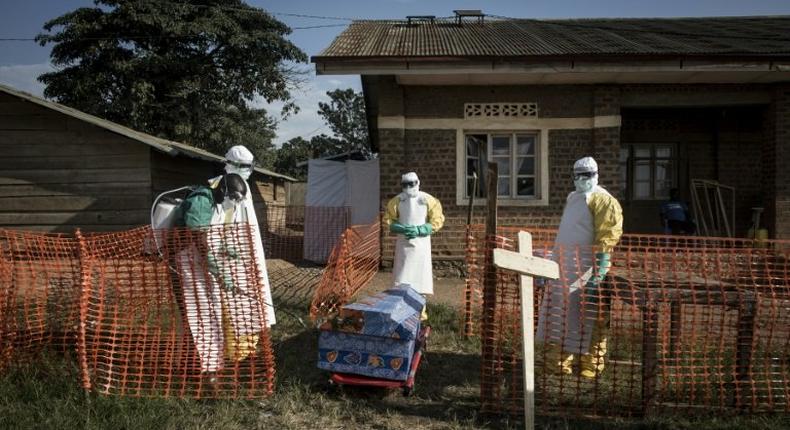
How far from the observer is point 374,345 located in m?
3.71

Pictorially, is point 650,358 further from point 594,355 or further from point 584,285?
point 584,285

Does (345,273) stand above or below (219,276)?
below

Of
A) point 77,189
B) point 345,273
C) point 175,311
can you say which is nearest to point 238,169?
point 175,311

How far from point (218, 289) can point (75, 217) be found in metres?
8.11

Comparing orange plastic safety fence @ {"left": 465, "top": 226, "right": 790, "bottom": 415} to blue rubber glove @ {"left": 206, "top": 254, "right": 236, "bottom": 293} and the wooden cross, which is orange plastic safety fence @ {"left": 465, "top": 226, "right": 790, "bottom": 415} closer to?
the wooden cross

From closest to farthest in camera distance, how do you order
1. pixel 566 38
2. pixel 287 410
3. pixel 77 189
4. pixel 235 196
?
1. pixel 287 410
2. pixel 235 196
3. pixel 566 38
4. pixel 77 189

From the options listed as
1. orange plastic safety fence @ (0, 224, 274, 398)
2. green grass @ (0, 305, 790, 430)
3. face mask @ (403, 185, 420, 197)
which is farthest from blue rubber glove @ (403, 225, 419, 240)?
orange plastic safety fence @ (0, 224, 274, 398)

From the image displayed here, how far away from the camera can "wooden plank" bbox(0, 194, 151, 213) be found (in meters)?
10.2

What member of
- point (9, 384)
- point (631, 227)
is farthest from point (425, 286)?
point (631, 227)

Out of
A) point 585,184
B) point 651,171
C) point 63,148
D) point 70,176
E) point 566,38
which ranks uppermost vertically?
point 566,38

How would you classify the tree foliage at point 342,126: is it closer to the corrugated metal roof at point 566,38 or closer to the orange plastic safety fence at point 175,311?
the corrugated metal roof at point 566,38

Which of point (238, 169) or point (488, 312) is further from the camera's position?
point (238, 169)

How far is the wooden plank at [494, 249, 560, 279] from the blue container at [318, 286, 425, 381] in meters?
1.00

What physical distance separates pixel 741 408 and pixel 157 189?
396 inches
